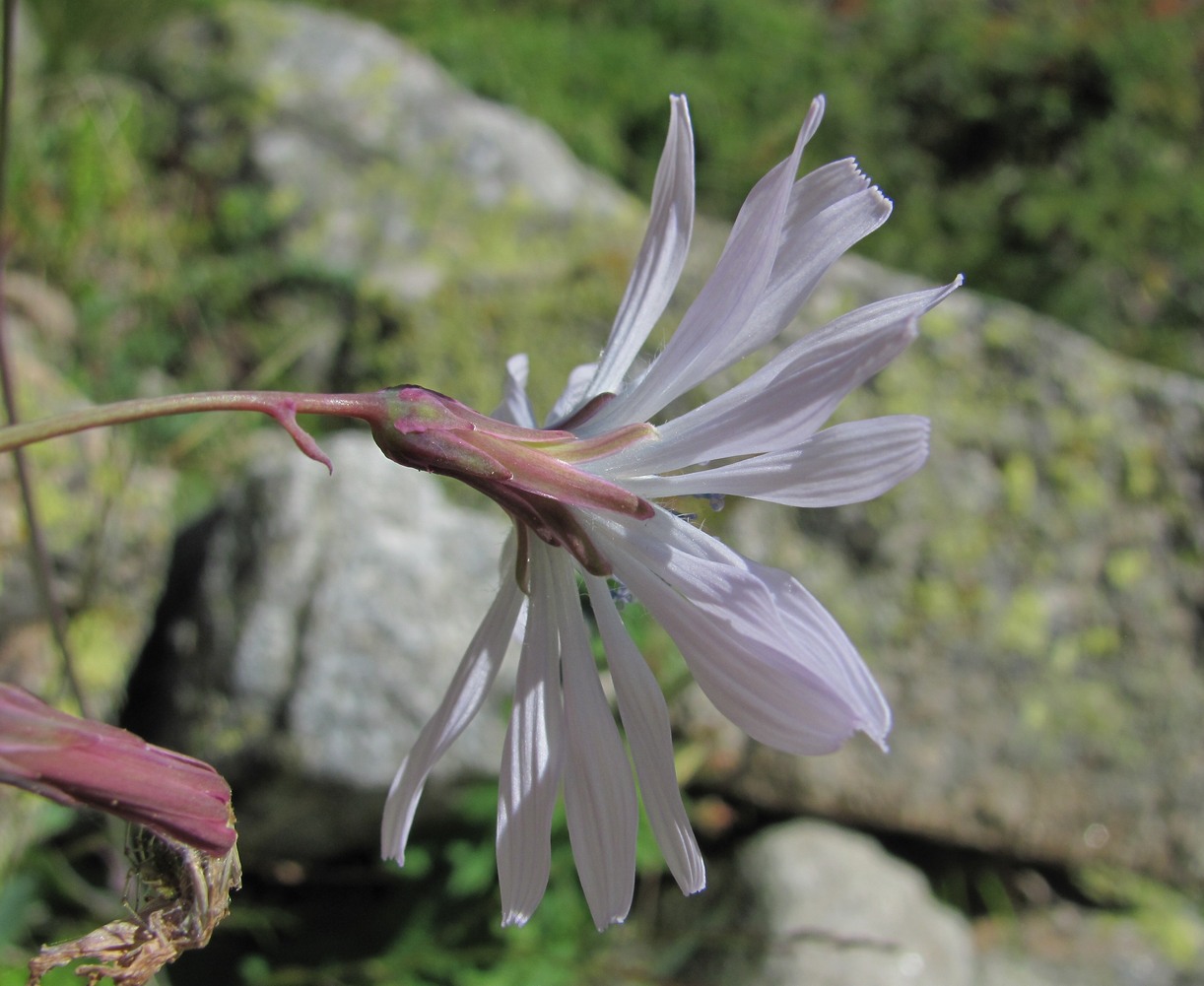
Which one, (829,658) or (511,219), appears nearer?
(829,658)

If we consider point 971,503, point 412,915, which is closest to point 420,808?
point 412,915

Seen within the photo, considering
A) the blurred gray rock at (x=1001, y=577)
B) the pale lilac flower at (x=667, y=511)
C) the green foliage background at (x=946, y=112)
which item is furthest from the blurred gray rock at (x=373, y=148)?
the pale lilac flower at (x=667, y=511)

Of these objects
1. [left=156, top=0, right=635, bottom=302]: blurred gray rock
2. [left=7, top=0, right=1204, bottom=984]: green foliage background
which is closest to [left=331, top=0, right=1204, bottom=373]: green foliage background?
[left=7, top=0, right=1204, bottom=984]: green foliage background

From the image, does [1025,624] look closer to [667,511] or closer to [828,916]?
[828,916]

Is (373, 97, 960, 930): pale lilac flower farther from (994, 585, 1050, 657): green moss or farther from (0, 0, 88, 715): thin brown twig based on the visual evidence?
→ (994, 585, 1050, 657): green moss

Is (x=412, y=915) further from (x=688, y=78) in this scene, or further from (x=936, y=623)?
(x=688, y=78)

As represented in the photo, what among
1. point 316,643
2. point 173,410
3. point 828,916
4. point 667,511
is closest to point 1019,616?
point 828,916

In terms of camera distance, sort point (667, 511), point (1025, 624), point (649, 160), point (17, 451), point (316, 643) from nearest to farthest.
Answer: point (667, 511), point (17, 451), point (316, 643), point (1025, 624), point (649, 160)
